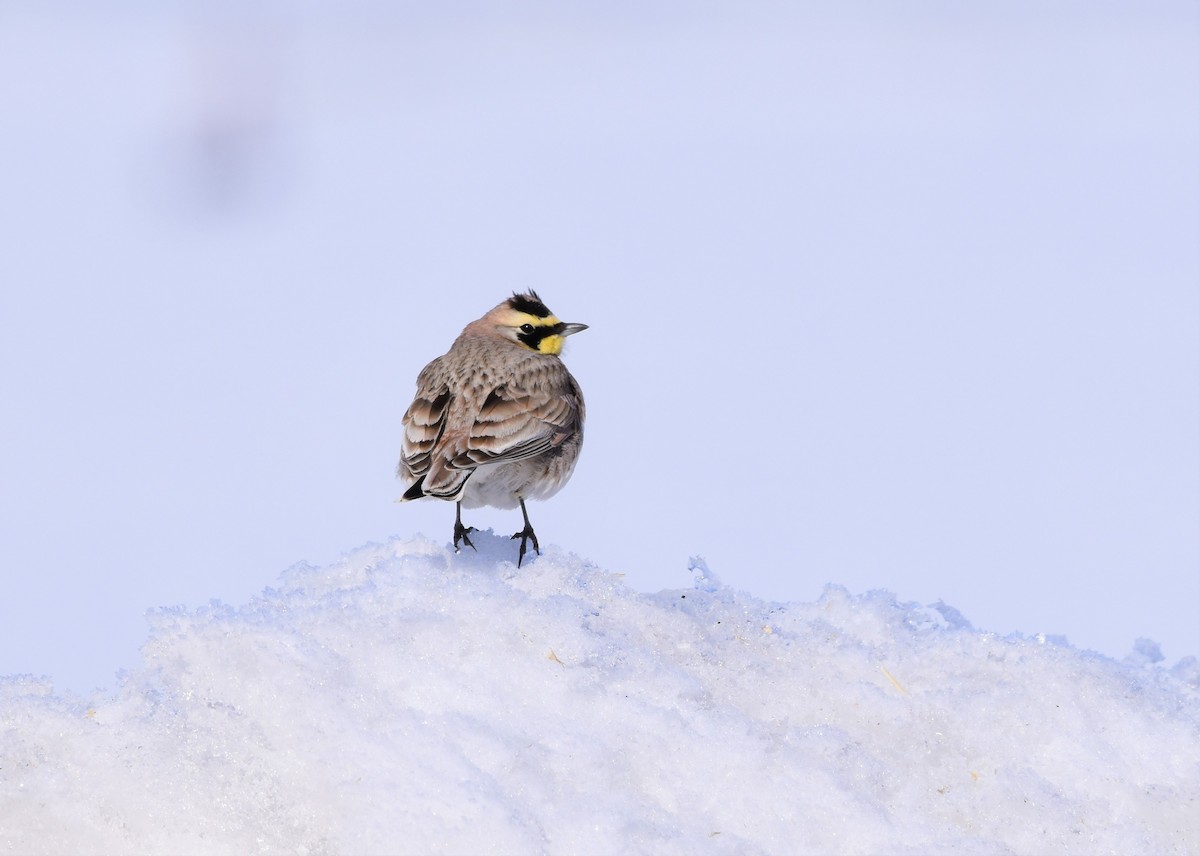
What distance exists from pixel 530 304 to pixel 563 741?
4.20m

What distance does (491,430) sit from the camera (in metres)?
6.39

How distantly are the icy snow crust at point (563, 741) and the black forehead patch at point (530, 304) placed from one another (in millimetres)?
3119

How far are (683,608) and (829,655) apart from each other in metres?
0.60

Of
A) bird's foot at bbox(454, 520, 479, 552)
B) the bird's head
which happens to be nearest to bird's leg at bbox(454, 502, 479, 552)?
bird's foot at bbox(454, 520, 479, 552)

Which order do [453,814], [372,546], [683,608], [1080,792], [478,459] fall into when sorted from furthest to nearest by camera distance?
[478,459], [372,546], [683,608], [1080,792], [453,814]

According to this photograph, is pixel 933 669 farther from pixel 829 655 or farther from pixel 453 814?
pixel 453 814

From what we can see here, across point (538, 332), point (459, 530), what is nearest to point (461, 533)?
point (459, 530)

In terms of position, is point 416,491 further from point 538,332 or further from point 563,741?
point 563,741

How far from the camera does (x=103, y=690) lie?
427cm

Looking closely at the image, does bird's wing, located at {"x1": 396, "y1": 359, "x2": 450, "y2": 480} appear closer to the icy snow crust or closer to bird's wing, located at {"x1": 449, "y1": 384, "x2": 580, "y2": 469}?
bird's wing, located at {"x1": 449, "y1": 384, "x2": 580, "y2": 469}

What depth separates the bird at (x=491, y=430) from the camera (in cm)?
619

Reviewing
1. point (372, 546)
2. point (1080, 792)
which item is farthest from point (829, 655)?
point (372, 546)

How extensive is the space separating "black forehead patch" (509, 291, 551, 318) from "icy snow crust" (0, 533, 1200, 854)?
3119 mm

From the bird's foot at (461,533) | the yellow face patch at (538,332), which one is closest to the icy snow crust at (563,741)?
the bird's foot at (461,533)
